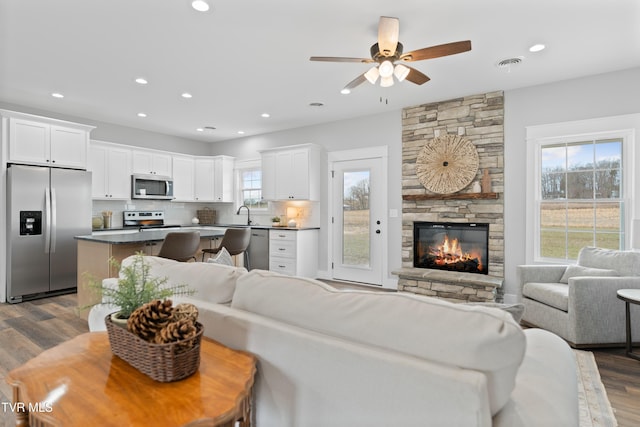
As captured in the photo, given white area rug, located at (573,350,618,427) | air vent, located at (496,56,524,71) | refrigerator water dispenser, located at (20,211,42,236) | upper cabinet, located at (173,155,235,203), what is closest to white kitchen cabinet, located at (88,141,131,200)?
refrigerator water dispenser, located at (20,211,42,236)

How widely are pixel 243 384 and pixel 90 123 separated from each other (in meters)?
6.44

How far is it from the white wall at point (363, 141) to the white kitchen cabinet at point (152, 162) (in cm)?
176

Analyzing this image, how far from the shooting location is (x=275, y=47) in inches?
127

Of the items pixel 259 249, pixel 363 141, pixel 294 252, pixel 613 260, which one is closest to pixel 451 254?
pixel 613 260

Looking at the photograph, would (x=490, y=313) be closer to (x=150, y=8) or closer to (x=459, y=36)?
(x=459, y=36)

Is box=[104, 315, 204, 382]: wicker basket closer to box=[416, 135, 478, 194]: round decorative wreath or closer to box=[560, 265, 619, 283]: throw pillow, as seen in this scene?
box=[560, 265, 619, 283]: throw pillow

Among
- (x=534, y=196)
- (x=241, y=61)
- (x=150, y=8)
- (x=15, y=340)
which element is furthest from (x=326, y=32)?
(x=15, y=340)

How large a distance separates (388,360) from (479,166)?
4.22 meters

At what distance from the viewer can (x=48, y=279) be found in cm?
469

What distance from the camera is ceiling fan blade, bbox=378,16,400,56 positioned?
2.42 m

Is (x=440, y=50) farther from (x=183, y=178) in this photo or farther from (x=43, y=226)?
(x=183, y=178)

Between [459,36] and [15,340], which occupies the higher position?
[459,36]

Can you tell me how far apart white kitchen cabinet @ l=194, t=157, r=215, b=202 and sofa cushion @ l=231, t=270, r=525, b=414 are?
6280mm

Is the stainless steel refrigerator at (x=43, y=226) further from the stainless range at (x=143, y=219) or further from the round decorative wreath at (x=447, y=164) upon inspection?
the round decorative wreath at (x=447, y=164)
